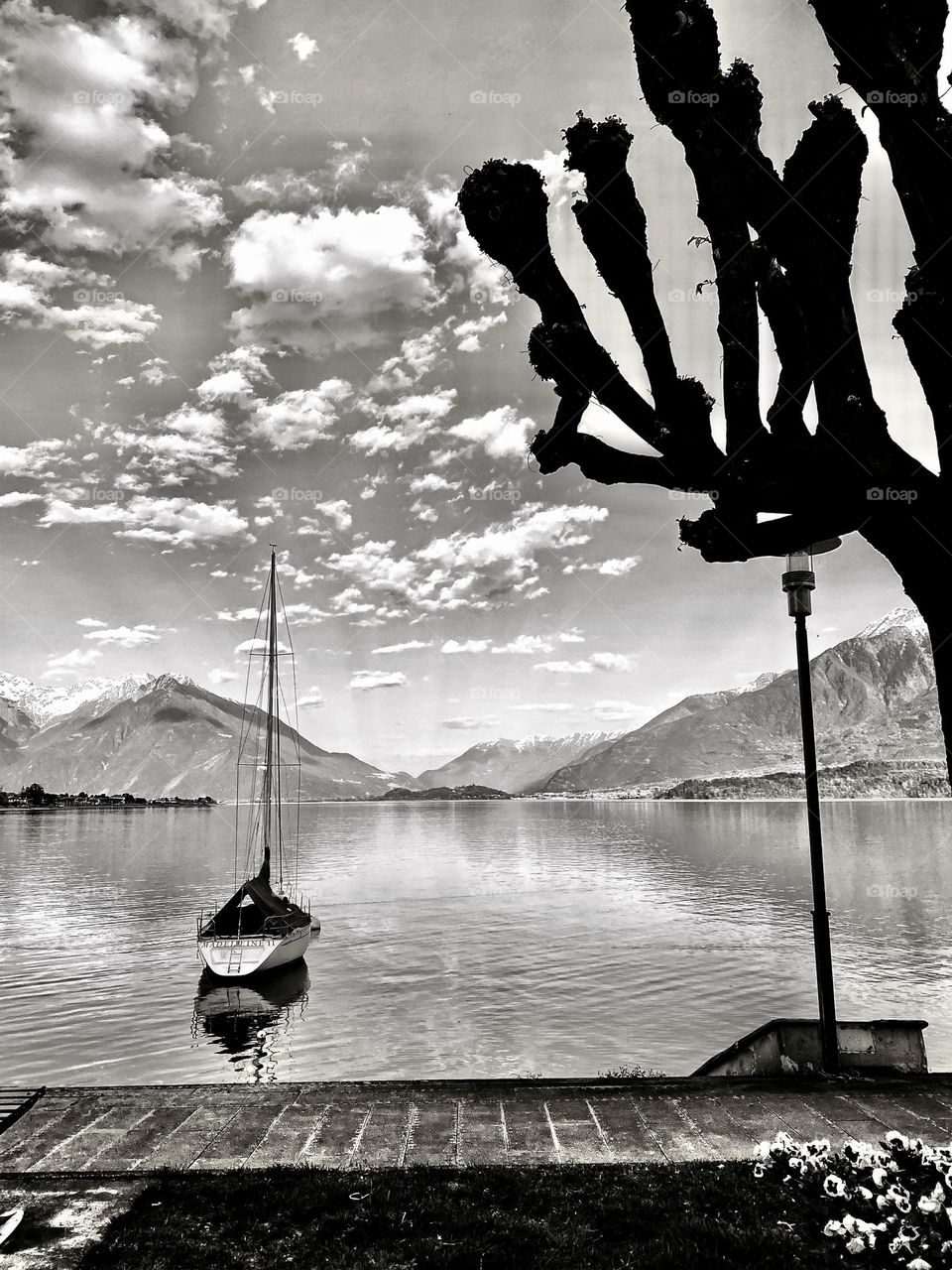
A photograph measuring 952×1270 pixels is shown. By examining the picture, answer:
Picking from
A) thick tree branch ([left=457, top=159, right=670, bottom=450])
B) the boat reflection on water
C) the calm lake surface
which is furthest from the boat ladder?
thick tree branch ([left=457, top=159, right=670, bottom=450])

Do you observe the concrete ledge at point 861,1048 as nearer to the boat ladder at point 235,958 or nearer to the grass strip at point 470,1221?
the grass strip at point 470,1221

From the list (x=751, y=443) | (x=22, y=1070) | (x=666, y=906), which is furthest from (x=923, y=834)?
(x=751, y=443)

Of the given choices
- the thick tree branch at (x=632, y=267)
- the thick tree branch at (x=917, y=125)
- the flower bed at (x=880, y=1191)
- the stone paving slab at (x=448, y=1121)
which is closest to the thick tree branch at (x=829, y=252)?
the thick tree branch at (x=917, y=125)

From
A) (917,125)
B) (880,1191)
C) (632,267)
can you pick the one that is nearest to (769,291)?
(632,267)

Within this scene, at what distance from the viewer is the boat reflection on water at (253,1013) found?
942 inches

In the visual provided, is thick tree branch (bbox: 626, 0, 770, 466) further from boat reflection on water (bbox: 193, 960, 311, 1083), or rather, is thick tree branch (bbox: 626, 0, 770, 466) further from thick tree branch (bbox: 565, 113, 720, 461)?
boat reflection on water (bbox: 193, 960, 311, 1083)

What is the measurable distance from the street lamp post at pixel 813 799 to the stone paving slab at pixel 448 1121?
34.0 inches

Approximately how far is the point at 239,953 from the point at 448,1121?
2676 cm

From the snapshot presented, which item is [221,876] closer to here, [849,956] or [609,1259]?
[849,956]

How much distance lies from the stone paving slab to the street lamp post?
0.86 metres

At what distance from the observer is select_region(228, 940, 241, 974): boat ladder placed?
32062 millimetres

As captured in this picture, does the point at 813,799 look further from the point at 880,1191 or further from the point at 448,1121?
the point at 448,1121

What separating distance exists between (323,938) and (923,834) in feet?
360

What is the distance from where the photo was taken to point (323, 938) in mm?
44312
